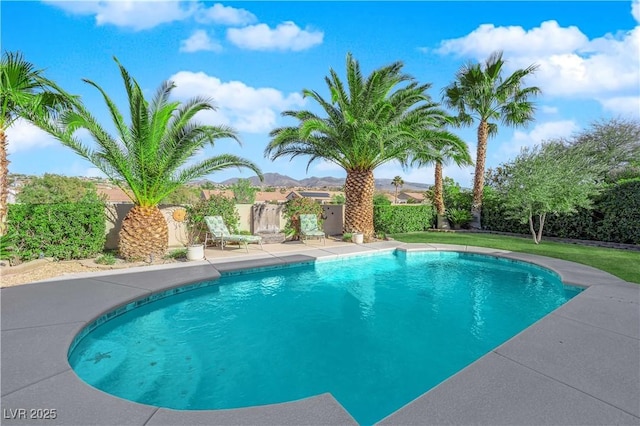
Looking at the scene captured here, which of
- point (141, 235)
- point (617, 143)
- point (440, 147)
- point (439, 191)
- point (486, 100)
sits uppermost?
point (486, 100)

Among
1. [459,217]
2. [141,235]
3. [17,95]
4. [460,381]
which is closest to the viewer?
[460,381]

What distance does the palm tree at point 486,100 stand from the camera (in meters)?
15.8

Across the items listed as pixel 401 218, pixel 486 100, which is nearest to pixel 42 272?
pixel 401 218

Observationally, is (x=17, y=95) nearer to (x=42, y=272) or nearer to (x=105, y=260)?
(x=42, y=272)

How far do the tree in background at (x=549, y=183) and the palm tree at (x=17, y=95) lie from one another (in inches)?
629

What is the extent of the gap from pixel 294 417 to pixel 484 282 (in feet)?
24.2


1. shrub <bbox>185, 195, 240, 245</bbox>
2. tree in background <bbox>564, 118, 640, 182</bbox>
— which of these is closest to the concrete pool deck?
shrub <bbox>185, 195, 240, 245</bbox>

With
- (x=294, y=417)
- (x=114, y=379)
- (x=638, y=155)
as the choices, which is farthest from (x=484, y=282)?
(x=638, y=155)

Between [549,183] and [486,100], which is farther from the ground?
[486,100]

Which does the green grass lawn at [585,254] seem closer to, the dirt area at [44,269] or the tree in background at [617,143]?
the dirt area at [44,269]

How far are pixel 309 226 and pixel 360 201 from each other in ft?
8.67

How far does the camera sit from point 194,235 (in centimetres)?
1216

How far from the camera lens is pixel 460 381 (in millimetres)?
3061

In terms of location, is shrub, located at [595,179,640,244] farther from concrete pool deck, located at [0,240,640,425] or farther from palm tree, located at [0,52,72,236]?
palm tree, located at [0,52,72,236]
